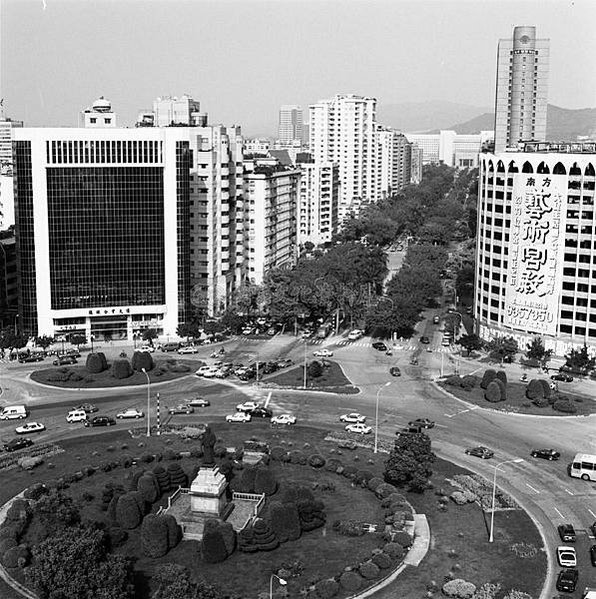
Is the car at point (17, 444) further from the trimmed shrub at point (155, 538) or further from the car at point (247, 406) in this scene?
the trimmed shrub at point (155, 538)

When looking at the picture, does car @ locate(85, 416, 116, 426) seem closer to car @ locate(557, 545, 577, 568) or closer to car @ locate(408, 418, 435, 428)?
car @ locate(408, 418, 435, 428)

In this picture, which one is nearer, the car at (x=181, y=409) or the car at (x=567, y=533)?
the car at (x=567, y=533)

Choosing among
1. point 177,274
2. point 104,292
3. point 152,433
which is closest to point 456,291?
point 177,274

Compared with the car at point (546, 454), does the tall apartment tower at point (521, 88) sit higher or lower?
higher

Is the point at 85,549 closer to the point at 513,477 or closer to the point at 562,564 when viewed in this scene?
the point at 562,564

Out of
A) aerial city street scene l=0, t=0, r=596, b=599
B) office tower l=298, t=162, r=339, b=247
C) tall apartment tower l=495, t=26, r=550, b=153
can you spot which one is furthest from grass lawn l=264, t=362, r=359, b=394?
tall apartment tower l=495, t=26, r=550, b=153

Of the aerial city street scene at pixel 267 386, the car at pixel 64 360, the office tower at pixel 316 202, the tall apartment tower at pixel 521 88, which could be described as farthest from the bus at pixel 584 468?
the tall apartment tower at pixel 521 88
